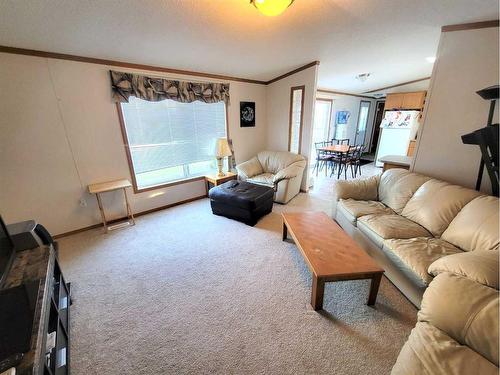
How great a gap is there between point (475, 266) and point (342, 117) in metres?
6.31

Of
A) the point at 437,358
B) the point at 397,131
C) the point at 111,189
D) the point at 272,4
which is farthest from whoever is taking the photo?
the point at 397,131

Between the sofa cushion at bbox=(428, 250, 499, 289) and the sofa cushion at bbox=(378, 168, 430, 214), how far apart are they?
115 cm

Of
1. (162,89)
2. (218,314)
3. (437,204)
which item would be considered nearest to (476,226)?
(437,204)

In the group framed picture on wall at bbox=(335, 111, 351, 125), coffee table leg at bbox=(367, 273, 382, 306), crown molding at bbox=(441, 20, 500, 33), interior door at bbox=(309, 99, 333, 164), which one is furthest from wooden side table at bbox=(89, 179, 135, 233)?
framed picture on wall at bbox=(335, 111, 351, 125)

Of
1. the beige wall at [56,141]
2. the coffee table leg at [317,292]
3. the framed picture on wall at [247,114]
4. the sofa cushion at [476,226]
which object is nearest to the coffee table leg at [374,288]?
the coffee table leg at [317,292]

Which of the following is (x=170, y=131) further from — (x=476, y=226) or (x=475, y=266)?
(x=476, y=226)

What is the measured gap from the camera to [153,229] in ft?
9.37

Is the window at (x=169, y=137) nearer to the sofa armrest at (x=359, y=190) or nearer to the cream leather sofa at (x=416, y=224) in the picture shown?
the sofa armrest at (x=359, y=190)

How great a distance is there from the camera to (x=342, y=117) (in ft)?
21.5

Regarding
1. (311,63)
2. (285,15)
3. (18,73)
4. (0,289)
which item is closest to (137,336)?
(0,289)

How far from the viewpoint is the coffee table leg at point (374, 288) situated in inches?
60.6

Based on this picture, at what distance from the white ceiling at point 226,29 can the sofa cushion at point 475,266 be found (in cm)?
211

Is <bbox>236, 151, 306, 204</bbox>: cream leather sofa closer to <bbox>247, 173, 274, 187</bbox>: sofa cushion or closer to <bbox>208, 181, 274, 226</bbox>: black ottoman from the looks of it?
<bbox>247, 173, 274, 187</bbox>: sofa cushion

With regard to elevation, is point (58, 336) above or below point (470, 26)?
below
